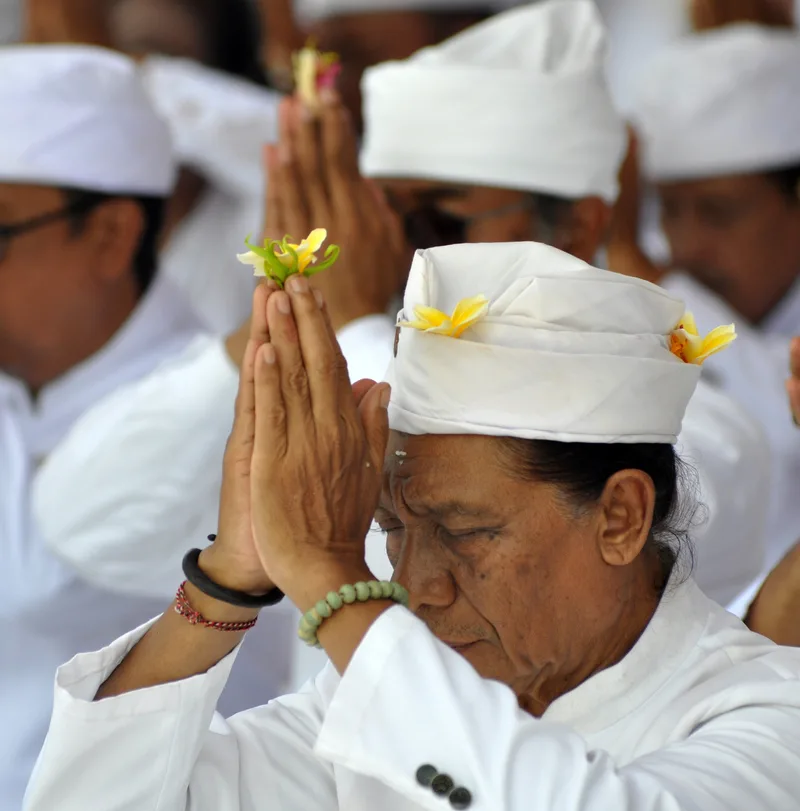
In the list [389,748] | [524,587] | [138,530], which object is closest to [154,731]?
[389,748]

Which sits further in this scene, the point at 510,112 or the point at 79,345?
the point at 79,345

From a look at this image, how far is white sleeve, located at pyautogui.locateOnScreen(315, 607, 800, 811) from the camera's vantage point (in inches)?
67.2

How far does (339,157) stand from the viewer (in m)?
3.52

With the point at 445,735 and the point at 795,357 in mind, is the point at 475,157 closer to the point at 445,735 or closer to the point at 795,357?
the point at 795,357

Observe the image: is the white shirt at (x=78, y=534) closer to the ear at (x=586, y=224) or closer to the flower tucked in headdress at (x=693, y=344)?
the ear at (x=586, y=224)

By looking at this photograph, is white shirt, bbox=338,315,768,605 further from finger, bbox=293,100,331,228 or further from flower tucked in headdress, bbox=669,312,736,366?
flower tucked in headdress, bbox=669,312,736,366

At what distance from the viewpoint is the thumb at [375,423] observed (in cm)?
202

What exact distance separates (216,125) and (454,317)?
3.63 metres

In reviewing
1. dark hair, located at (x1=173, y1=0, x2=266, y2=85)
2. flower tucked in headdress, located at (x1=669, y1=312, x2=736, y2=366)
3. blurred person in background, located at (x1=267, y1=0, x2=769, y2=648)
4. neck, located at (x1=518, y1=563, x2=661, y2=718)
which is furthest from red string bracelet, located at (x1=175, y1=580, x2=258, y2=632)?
dark hair, located at (x1=173, y1=0, x2=266, y2=85)

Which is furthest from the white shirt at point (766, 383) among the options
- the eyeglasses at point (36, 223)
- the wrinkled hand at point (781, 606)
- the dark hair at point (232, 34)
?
the dark hair at point (232, 34)

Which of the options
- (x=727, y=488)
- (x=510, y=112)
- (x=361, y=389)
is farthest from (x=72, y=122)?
(x=361, y=389)

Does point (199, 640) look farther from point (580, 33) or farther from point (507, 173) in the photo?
point (580, 33)

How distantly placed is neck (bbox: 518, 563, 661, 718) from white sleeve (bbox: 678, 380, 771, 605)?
28.7 inches

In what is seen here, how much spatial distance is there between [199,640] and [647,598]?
0.70m
